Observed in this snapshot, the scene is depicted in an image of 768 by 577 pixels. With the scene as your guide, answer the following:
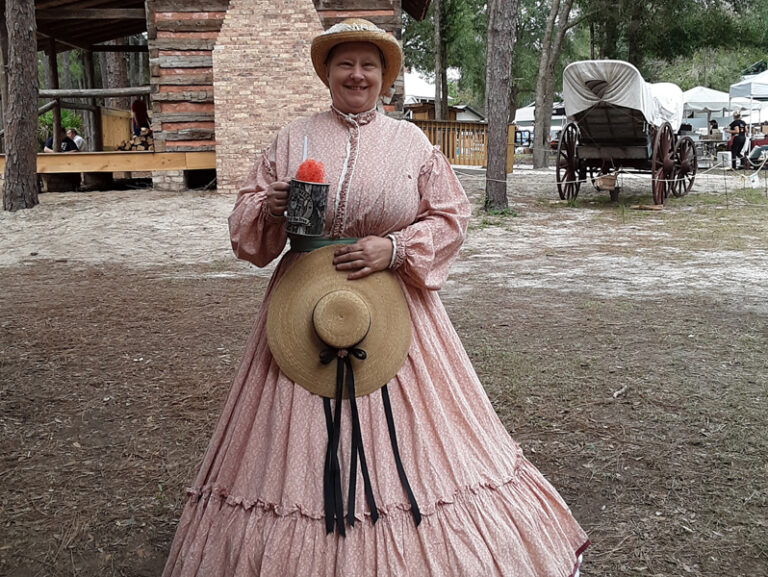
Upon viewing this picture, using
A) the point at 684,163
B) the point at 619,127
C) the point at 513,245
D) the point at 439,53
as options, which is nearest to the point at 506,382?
the point at 513,245

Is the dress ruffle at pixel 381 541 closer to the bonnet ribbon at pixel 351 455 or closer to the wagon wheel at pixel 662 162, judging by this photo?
the bonnet ribbon at pixel 351 455

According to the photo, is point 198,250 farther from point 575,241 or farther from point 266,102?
point 575,241

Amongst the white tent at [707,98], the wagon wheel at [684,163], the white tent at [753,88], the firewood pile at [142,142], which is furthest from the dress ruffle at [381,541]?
the white tent at [707,98]

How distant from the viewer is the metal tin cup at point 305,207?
1.87m

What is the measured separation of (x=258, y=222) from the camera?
6.91 ft

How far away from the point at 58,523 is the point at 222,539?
44.8 inches

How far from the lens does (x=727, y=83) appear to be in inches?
1743

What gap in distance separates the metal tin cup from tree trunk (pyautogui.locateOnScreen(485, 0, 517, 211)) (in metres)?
9.79

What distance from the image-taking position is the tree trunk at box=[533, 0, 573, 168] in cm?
2003

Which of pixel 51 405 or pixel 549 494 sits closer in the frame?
pixel 549 494

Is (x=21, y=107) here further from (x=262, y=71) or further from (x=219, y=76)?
(x=262, y=71)

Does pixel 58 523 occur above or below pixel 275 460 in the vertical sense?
below

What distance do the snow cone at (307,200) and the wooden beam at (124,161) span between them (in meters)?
11.0

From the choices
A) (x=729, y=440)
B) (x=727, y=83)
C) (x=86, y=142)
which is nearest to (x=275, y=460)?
(x=729, y=440)
